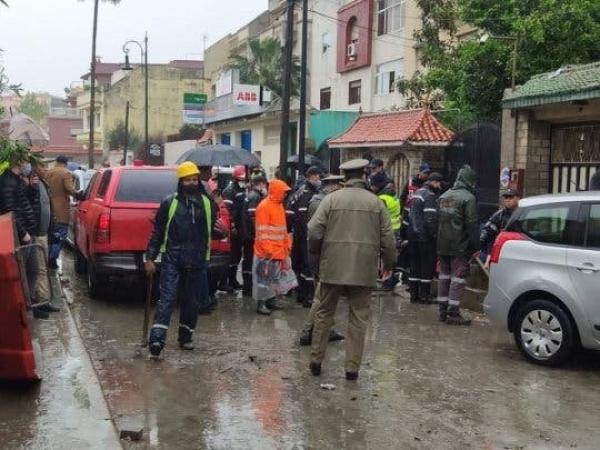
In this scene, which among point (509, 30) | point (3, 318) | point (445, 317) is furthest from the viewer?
point (509, 30)

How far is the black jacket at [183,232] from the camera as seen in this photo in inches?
275

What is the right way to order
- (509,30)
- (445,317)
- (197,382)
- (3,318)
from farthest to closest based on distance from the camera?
(509,30), (445,317), (197,382), (3,318)

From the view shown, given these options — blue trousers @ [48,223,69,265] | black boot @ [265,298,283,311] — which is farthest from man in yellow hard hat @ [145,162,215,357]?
blue trousers @ [48,223,69,265]

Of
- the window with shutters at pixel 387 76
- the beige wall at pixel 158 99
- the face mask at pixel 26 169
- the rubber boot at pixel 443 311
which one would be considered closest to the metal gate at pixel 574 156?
the rubber boot at pixel 443 311

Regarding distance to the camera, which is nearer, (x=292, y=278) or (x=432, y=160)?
(x=292, y=278)

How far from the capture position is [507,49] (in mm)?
15695

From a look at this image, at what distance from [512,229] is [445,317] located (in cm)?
210

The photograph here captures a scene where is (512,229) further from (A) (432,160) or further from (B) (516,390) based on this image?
(A) (432,160)

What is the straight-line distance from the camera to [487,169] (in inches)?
563

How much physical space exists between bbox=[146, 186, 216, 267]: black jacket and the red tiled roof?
395 inches

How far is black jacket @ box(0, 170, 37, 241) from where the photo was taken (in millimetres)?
8016

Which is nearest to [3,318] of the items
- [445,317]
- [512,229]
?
[512,229]

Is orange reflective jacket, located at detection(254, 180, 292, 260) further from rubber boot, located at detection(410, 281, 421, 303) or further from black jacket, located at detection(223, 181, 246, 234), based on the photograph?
rubber boot, located at detection(410, 281, 421, 303)

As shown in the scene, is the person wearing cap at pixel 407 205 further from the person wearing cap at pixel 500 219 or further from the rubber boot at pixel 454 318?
the rubber boot at pixel 454 318
